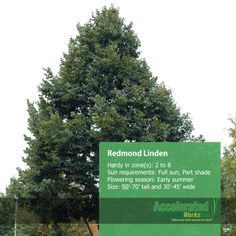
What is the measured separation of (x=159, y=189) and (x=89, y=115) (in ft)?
25.2

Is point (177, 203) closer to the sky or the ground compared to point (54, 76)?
closer to the ground

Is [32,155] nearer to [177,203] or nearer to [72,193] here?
[72,193]

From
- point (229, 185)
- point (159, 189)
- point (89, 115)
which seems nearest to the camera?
point (159, 189)

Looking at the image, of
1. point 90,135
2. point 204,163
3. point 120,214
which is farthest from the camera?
point 90,135

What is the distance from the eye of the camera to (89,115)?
23906mm

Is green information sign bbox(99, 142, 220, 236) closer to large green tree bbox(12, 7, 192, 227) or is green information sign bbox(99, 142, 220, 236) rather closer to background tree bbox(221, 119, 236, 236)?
large green tree bbox(12, 7, 192, 227)

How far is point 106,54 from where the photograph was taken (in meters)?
24.9

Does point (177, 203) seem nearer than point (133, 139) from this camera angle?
Yes

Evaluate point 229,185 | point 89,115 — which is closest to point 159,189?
point 89,115

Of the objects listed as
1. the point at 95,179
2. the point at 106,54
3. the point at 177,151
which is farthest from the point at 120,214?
the point at 106,54

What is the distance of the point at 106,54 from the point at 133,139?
13.5 feet

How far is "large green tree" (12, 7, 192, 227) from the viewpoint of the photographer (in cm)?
2328

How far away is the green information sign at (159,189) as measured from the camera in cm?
1656

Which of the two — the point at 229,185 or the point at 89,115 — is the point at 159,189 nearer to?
the point at 89,115
